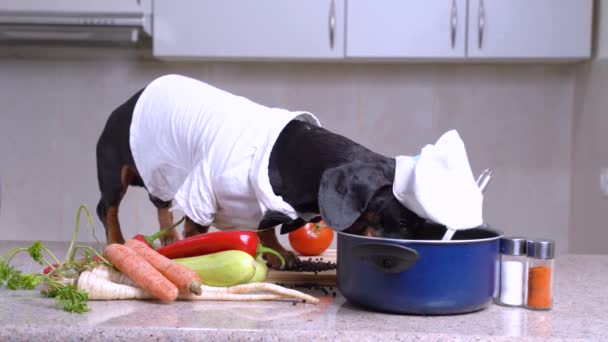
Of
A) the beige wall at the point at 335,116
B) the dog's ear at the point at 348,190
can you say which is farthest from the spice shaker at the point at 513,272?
the beige wall at the point at 335,116

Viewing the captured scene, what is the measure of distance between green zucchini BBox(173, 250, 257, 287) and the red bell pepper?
0.02 meters

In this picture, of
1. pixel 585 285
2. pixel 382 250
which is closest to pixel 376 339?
pixel 382 250

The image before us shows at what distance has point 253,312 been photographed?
977mm

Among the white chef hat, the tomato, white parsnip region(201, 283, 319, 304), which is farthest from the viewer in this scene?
the tomato

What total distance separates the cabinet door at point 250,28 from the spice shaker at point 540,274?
1796mm

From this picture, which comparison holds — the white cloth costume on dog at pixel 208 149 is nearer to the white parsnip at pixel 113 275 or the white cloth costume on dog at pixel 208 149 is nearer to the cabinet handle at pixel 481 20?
the white parsnip at pixel 113 275

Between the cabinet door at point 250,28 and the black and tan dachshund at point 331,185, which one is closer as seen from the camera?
the black and tan dachshund at point 331,185

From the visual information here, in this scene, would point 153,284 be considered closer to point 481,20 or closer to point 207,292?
point 207,292

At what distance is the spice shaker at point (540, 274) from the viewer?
3.30 feet

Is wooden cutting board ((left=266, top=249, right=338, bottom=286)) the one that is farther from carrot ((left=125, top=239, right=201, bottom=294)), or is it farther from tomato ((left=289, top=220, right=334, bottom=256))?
tomato ((left=289, top=220, right=334, bottom=256))

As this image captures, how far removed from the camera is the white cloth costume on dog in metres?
1.33

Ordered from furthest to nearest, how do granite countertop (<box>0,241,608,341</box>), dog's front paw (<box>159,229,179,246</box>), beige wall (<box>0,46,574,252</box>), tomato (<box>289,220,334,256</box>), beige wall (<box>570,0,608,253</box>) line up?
beige wall (<box>0,46,574,252</box>) → beige wall (<box>570,0,608,253</box>) → dog's front paw (<box>159,229,179,246</box>) → tomato (<box>289,220,334,256</box>) → granite countertop (<box>0,241,608,341</box>)

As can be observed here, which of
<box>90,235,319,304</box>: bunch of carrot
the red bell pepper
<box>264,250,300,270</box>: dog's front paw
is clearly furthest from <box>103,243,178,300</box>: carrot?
<box>264,250,300,270</box>: dog's front paw

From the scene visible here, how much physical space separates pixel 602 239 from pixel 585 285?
1.46 m
